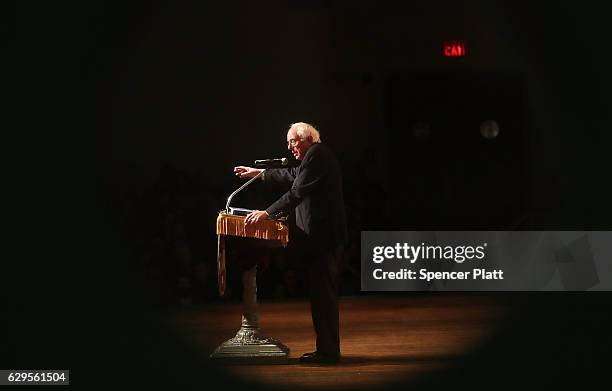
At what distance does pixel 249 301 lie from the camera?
179 inches

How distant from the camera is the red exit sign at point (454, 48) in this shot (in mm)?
5150

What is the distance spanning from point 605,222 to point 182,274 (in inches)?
83.1

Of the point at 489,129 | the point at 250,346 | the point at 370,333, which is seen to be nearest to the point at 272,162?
the point at 250,346

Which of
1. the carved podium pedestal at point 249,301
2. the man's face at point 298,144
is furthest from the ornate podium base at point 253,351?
the man's face at point 298,144

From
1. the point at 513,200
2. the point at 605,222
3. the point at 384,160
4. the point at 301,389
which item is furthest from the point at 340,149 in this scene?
the point at 301,389

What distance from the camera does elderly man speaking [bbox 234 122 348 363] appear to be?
14.6 feet

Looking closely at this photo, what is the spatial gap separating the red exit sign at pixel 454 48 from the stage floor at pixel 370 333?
126 centimetres

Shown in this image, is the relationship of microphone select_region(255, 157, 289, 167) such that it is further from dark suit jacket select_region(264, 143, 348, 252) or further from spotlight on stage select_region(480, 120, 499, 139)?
spotlight on stage select_region(480, 120, 499, 139)

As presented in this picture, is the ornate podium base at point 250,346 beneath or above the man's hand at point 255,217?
beneath

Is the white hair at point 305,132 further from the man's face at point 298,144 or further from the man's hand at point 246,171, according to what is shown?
the man's hand at point 246,171

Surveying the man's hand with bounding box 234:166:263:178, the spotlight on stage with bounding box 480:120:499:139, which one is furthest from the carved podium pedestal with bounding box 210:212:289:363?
the spotlight on stage with bounding box 480:120:499:139

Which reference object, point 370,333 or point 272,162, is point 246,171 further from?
point 370,333

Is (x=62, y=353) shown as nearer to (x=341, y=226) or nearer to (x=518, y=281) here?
(x=341, y=226)

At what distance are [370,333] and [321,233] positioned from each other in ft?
3.18
